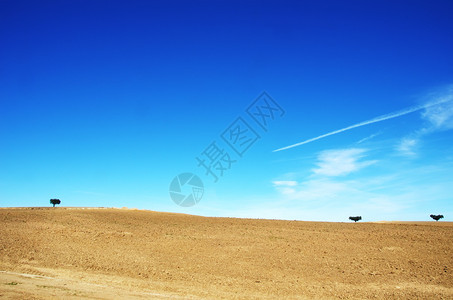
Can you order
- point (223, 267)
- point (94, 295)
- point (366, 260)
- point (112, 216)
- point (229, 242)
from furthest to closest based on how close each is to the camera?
point (112, 216), point (229, 242), point (366, 260), point (223, 267), point (94, 295)

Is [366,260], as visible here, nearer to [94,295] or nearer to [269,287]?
[269,287]

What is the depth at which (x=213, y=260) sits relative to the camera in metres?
22.6

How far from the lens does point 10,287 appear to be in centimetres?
1370

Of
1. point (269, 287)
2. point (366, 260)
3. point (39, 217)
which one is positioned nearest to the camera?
point (269, 287)

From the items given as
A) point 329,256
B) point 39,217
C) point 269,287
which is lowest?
point 269,287

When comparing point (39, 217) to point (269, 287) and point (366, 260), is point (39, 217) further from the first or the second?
point (366, 260)

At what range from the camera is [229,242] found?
90.3 ft

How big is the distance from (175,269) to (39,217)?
20.4 meters

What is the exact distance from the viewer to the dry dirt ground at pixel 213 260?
1655 cm

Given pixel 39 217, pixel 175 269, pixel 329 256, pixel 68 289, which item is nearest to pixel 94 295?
pixel 68 289

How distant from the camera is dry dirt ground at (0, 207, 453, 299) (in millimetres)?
16547

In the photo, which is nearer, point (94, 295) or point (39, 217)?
point (94, 295)

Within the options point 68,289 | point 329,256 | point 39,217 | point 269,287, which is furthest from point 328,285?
point 39,217

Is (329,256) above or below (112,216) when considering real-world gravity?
below
